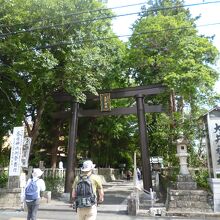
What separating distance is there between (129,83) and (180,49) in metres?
6.76

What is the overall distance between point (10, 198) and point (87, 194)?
26.8ft

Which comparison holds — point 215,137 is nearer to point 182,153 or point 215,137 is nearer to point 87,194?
point 182,153

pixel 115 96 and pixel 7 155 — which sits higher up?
pixel 115 96

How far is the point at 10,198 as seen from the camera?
12.2m

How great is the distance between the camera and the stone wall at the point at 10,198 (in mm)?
12094

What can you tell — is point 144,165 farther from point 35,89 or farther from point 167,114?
point 35,89

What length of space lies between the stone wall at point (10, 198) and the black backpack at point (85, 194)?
304 inches

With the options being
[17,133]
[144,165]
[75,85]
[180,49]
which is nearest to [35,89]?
A: [75,85]

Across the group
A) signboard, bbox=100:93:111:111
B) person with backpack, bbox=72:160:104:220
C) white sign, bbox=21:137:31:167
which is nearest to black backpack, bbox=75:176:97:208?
person with backpack, bbox=72:160:104:220

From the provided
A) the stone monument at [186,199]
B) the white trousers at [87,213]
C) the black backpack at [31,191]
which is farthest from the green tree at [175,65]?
the white trousers at [87,213]

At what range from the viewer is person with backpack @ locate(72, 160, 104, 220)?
17.8 feet

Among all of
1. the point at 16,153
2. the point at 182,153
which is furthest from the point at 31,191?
the point at 182,153

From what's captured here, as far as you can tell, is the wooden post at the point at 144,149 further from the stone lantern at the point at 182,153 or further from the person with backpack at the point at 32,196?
the person with backpack at the point at 32,196

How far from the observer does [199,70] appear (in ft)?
50.9
